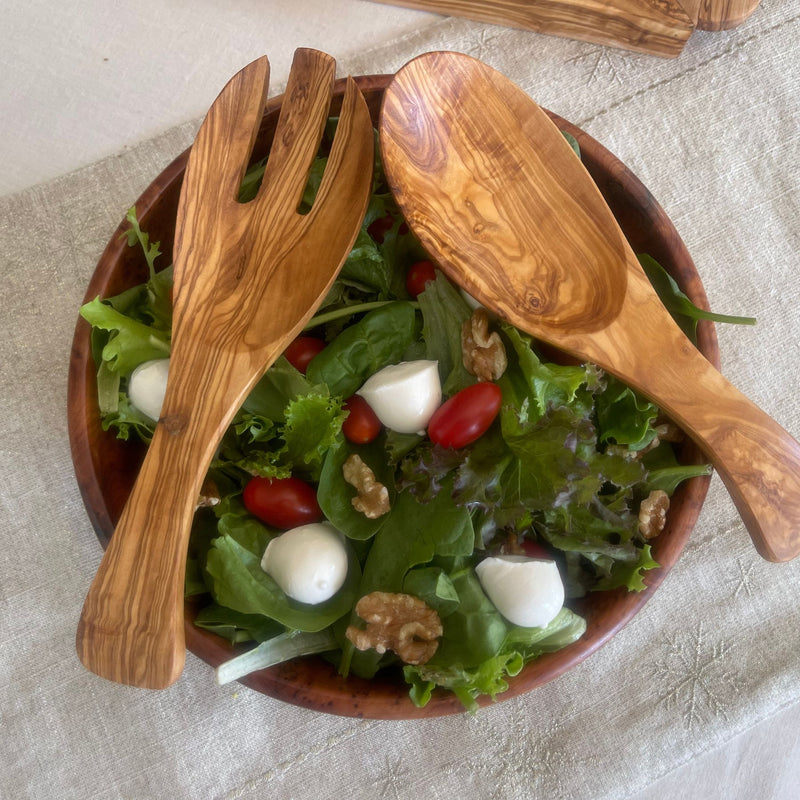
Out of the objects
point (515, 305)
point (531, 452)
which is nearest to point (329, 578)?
point (531, 452)

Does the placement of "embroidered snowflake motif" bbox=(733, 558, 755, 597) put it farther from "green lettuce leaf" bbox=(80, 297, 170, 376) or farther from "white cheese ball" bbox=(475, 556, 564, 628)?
"green lettuce leaf" bbox=(80, 297, 170, 376)

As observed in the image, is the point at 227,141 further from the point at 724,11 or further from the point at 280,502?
the point at 724,11

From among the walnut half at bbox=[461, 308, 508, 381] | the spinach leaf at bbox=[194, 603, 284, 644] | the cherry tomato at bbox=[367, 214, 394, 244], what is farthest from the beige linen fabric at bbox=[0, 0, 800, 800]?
the walnut half at bbox=[461, 308, 508, 381]

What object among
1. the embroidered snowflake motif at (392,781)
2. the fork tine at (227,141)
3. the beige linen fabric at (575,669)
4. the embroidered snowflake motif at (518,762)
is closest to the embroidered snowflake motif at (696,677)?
the beige linen fabric at (575,669)

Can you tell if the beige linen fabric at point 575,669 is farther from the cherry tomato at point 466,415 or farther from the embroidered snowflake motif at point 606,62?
the cherry tomato at point 466,415

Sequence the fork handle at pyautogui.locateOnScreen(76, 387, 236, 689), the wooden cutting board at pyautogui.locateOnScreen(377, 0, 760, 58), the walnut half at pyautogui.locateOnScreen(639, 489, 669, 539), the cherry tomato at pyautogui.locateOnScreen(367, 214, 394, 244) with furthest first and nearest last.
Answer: the wooden cutting board at pyautogui.locateOnScreen(377, 0, 760, 58), the cherry tomato at pyautogui.locateOnScreen(367, 214, 394, 244), the walnut half at pyautogui.locateOnScreen(639, 489, 669, 539), the fork handle at pyautogui.locateOnScreen(76, 387, 236, 689)

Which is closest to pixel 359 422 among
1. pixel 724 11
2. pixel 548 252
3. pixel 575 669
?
pixel 548 252
